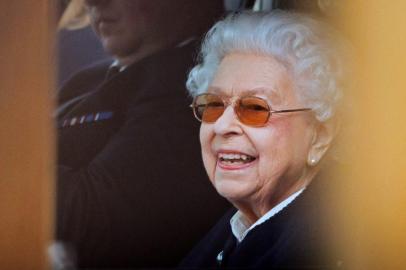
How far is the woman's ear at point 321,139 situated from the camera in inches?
196

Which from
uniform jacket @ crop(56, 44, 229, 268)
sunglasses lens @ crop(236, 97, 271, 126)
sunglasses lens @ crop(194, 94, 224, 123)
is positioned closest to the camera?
sunglasses lens @ crop(236, 97, 271, 126)

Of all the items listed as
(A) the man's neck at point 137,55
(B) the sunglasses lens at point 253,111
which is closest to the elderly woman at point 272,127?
(B) the sunglasses lens at point 253,111

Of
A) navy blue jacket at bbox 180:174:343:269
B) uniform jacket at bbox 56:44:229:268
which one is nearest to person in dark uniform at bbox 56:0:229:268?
uniform jacket at bbox 56:44:229:268

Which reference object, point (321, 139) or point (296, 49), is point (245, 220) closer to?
point (321, 139)

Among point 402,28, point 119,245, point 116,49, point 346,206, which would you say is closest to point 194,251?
point 119,245

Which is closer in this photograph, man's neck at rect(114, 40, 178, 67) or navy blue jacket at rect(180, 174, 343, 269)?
navy blue jacket at rect(180, 174, 343, 269)

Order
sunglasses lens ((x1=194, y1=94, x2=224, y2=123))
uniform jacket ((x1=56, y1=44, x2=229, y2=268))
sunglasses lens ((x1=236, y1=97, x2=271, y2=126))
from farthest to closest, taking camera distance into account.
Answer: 1. uniform jacket ((x1=56, y1=44, x2=229, y2=268))
2. sunglasses lens ((x1=194, y1=94, x2=224, y2=123))
3. sunglasses lens ((x1=236, y1=97, x2=271, y2=126))

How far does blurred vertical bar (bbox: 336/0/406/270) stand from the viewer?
5117mm

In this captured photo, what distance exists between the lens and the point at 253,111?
4953 millimetres

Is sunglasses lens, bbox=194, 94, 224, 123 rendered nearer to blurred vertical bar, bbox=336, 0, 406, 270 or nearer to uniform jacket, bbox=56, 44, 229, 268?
uniform jacket, bbox=56, 44, 229, 268

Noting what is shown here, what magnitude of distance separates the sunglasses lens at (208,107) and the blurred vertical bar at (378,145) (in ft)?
2.40

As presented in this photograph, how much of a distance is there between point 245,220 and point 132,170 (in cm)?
65

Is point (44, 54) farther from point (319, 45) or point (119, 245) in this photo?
point (319, 45)

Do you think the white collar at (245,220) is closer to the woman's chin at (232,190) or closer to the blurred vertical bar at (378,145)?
A: the woman's chin at (232,190)
